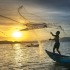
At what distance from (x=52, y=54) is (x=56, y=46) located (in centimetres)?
112

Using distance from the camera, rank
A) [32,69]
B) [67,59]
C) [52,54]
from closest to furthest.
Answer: [32,69], [67,59], [52,54]

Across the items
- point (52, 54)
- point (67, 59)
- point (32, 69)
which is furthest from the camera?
point (52, 54)

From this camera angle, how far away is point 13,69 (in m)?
29.1

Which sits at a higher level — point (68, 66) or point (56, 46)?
point (56, 46)

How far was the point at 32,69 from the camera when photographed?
28.5 metres

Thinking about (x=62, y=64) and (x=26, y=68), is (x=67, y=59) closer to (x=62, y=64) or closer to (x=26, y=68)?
(x=62, y=64)

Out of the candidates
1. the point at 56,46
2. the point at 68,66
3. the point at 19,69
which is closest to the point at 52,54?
the point at 56,46

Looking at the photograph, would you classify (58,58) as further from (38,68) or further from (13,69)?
(13,69)

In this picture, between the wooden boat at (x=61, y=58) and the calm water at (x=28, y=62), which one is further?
the wooden boat at (x=61, y=58)

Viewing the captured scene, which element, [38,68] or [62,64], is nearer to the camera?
[38,68]

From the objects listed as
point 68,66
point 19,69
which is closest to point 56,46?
point 68,66

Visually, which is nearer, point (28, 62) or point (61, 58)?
point (61, 58)

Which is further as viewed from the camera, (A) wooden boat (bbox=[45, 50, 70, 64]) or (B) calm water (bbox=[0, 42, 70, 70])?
(A) wooden boat (bbox=[45, 50, 70, 64])

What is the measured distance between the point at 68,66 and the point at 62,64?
182 centimetres
